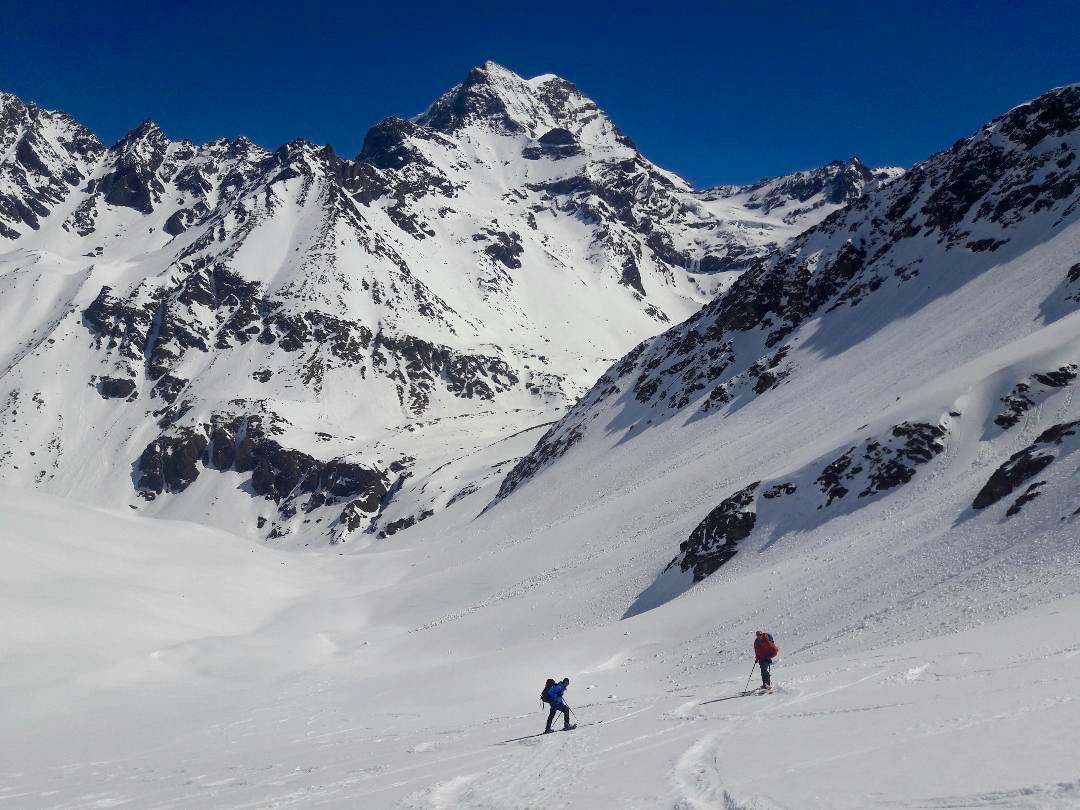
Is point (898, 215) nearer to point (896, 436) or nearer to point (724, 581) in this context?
point (896, 436)

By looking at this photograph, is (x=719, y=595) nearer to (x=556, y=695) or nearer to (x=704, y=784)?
(x=556, y=695)

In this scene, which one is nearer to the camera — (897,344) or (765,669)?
(765,669)

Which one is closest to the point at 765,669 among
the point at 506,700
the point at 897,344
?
the point at 506,700

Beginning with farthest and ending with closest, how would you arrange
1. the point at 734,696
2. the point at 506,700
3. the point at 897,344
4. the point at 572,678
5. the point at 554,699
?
the point at 897,344 < the point at 572,678 < the point at 506,700 < the point at 734,696 < the point at 554,699

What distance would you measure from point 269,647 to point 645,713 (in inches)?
1243

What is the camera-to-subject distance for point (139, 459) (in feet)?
539

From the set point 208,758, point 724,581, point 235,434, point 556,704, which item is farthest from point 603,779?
point 235,434

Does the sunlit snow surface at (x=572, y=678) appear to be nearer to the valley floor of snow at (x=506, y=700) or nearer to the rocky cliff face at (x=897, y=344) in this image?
the valley floor of snow at (x=506, y=700)

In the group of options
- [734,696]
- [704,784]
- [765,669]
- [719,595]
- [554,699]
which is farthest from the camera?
[719,595]

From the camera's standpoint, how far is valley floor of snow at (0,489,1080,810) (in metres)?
8.63

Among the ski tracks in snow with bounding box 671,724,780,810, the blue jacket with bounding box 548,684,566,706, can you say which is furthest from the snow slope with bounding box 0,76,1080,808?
the blue jacket with bounding box 548,684,566,706

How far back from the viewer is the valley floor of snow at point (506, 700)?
8.63 m

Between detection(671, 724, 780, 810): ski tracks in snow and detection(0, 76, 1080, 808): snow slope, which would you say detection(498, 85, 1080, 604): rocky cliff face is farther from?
detection(671, 724, 780, 810): ski tracks in snow

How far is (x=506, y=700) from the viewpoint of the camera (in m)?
23.8
